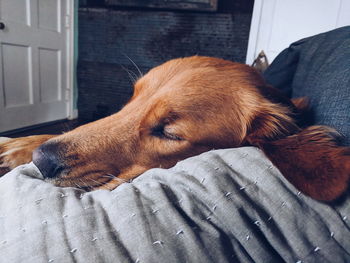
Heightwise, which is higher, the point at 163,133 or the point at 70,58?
the point at 163,133

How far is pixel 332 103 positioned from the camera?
3.17ft

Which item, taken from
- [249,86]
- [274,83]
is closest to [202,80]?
[249,86]

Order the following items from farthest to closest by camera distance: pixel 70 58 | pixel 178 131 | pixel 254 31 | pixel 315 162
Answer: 1. pixel 70 58
2. pixel 254 31
3. pixel 178 131
4. pixel 315 162

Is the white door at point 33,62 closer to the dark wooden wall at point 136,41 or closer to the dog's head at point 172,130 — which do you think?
the dark wooden wall at point 136,41

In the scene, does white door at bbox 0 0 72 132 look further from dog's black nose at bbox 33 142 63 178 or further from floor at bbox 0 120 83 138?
dog's black nose at bbox 33 142 63 178

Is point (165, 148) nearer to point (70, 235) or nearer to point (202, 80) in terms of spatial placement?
point (202, 80)

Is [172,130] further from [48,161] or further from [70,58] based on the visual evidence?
[70,58]

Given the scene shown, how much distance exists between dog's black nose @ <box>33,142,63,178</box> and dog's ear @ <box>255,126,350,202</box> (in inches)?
26.4

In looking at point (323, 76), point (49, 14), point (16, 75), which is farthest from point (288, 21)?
point (16, 75)

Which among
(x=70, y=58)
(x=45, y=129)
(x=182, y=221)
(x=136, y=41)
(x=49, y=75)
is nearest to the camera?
(x=182, y=221)

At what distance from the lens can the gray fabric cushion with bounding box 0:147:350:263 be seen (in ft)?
1.87

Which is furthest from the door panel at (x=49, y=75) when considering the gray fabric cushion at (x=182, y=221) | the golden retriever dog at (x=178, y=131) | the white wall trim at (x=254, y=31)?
the gray fabric cushion at (x=182, y=221)

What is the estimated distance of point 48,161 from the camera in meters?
0.95

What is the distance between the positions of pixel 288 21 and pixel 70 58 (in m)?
3.85
